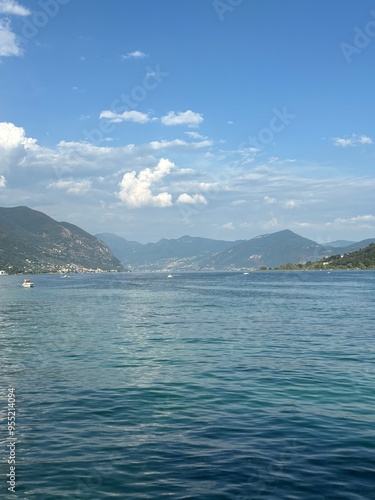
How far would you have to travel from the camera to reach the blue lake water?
1519cm

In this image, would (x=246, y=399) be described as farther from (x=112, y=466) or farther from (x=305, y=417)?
(x=112, y=466)

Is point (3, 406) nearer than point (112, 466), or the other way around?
point (112, 466)

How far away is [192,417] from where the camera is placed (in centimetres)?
2245

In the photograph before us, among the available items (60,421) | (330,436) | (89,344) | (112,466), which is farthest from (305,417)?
(89,344)

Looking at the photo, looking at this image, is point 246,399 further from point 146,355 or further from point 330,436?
point 146,355

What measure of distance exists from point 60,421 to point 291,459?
1124 cm

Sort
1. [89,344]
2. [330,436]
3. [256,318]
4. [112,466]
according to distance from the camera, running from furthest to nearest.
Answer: [256,318] → [89,344] → [330,436] → [112,466]

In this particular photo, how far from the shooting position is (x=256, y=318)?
226ft

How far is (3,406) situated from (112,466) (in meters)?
11.1

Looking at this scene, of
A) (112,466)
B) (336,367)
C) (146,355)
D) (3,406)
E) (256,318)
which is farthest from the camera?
(256,318)

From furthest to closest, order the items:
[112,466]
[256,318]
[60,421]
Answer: [256,318]
[60,421]
[112,466]

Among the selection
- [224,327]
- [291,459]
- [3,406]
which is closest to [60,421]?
[3,406]

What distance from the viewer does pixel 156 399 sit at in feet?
85.7

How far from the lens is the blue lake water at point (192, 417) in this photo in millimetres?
15188
